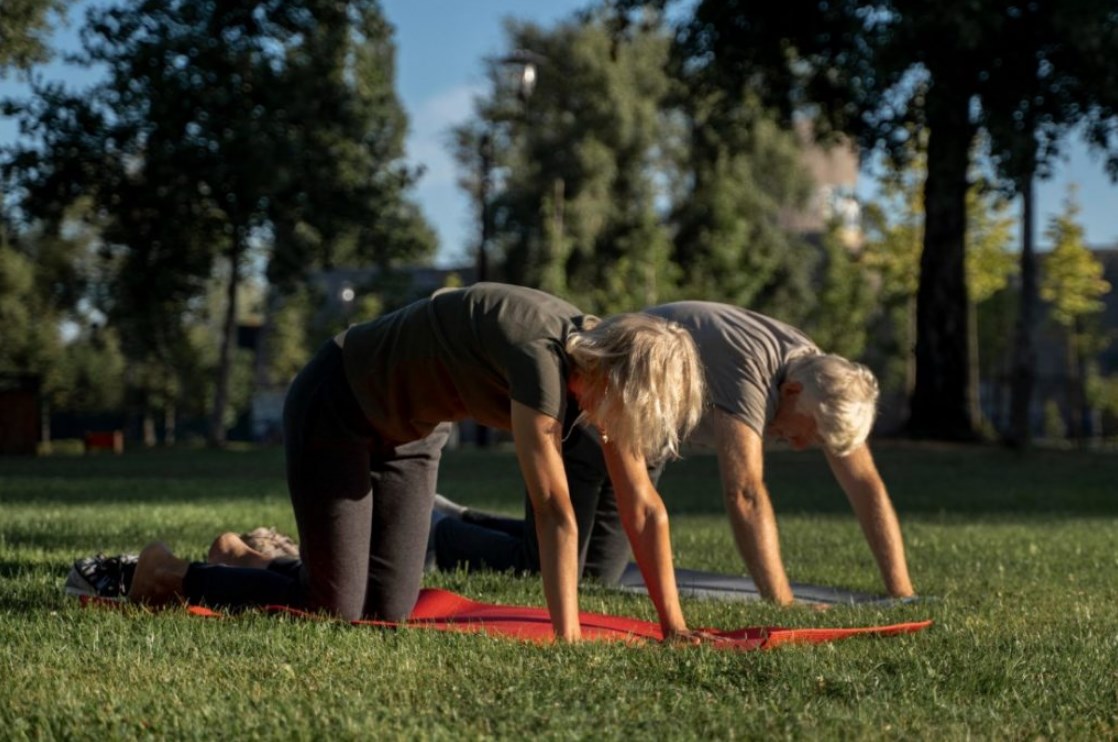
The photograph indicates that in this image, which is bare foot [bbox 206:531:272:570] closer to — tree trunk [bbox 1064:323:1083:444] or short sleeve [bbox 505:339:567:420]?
short sleeve [bbox 505:339:567:420]

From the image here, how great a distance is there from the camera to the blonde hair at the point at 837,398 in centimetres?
705

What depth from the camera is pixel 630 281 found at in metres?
54.2

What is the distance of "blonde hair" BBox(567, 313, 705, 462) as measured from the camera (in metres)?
5.23

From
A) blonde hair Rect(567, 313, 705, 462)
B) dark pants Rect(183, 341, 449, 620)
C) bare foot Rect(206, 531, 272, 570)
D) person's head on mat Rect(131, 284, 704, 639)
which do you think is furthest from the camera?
bare foot Rect(206, 531, 272, 570)

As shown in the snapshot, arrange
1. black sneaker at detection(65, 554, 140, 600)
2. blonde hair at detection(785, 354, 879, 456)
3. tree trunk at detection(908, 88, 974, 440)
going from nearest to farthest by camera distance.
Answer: black sneaker at detection(65, 554, 140, 600) < blonde hair at detection(785, 354, 879, 456) < tree trunk at detection(908, 88, 974, 440)

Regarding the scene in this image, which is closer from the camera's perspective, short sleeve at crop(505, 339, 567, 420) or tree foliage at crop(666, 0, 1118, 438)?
short sleeve at crop(505, 339, 567, 420)

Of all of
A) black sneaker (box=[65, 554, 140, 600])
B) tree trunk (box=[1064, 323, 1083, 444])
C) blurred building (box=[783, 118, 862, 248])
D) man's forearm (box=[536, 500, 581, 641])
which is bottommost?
black sneaker (box=[65, 554, 140, 600])

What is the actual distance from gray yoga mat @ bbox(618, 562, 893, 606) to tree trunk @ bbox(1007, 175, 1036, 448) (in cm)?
1916

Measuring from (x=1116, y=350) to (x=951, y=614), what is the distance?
239 ft

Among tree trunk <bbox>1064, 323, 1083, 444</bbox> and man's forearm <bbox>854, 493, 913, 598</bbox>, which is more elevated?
tree trunk <bbox>1064, 323, 1083, 444</bbox>

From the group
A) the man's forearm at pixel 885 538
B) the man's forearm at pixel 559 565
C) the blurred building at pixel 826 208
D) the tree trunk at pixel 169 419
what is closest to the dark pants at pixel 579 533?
the man's forearm at pixel 885 538

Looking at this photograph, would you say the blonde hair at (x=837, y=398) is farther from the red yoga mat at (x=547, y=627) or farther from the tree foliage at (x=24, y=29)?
the tree foliage at (x=24, y=29)

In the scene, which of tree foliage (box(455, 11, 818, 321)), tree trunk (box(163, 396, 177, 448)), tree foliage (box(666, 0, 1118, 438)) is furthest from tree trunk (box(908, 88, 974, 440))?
tree trunk (box(163, 396, 177, 448))

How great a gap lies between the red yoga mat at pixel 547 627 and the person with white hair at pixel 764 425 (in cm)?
89
